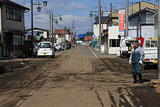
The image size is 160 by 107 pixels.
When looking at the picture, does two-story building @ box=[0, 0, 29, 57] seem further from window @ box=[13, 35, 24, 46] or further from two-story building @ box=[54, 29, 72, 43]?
two-story building @ box=[54, 29, 72, 43]

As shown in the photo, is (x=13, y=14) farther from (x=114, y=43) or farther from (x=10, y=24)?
(x=114, y=43)

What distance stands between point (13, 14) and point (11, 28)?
76.7 inches

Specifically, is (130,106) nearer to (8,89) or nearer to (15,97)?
(15,97)

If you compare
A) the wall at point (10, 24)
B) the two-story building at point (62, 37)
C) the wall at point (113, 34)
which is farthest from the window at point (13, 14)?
the two-story building at point (62, 37)

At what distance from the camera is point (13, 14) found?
104 ft

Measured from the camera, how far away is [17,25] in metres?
32.5

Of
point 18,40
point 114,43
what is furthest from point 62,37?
point 18,40

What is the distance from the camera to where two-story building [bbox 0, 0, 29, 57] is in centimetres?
2873

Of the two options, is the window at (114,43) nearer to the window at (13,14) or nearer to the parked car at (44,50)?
the parked car at (44,50)

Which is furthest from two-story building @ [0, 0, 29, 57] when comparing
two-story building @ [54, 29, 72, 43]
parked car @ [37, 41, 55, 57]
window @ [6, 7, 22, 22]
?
two-story building @ [54, 29, 72, 43]

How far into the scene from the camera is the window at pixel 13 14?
30.1m

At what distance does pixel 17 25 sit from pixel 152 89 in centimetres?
2590

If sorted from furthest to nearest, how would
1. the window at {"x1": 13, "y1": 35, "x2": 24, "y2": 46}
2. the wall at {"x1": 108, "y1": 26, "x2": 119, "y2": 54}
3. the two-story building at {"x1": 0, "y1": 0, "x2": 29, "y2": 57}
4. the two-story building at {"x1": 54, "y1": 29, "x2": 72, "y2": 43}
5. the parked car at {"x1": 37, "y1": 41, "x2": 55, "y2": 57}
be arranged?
the two-story building at {"x1": 54, "y1": 29, "x2": 72, "y2": 43}, the wall at {"x1": 108, "y1": 26, "x2": 119, "y2": 54}, the window at {"x1": 13, "y1": 35, "x2": 24, "y2": 46}, the two-story building at {"x1": 0, "y1": 0, "x2": 29, "y2": 57}, the parked car at {"x1": 37, "y1": 41, "x2": 55, "y2": 57}

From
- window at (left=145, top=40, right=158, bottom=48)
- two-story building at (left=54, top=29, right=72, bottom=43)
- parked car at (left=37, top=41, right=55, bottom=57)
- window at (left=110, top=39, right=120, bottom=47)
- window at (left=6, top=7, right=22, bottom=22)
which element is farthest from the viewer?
two-story building at (left=54, top=29, right=72, bottom=43)
